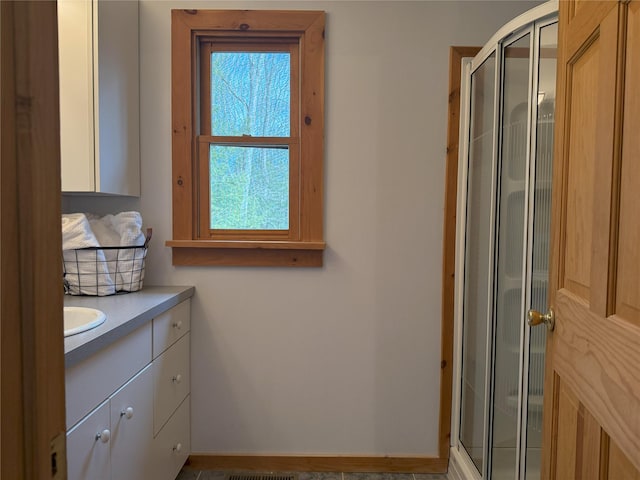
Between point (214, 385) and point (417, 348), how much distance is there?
0.95m

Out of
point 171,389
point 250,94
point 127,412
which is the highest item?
point 250,94

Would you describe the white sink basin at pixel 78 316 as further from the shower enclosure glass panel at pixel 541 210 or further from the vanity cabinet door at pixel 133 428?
the shower enclosure glass panel at pixel 541 210

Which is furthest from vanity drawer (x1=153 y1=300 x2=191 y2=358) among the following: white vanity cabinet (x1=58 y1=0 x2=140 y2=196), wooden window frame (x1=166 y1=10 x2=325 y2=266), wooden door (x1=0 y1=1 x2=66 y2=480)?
wooden door (x1=0 y1=1 x2=66 y2=480)

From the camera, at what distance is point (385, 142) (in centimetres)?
178

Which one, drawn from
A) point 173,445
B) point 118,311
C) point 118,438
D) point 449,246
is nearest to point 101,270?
point 118,311

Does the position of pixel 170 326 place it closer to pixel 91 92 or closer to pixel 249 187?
pixel 249 187

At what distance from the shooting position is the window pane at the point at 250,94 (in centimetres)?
183

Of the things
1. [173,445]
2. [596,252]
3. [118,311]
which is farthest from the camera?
[173,445]

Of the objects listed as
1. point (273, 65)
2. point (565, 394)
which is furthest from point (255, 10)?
point (565, 394)

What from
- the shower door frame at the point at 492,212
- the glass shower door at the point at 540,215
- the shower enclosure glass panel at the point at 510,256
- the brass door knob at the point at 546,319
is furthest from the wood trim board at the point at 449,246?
the brass door knob at the point at 546,319

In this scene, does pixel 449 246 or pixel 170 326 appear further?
pixel 449 246

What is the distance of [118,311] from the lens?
51.7 inches

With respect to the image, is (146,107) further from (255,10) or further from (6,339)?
(6,339)

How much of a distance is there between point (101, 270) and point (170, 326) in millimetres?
339
